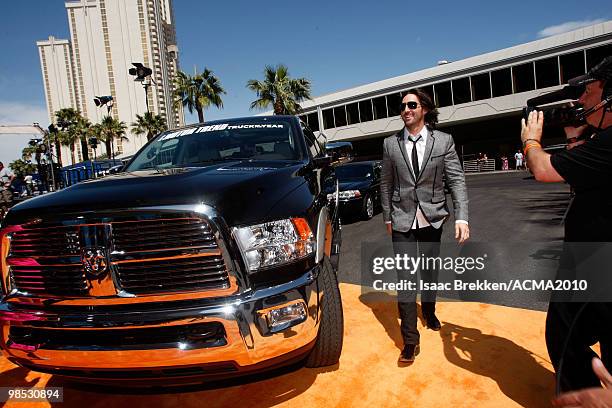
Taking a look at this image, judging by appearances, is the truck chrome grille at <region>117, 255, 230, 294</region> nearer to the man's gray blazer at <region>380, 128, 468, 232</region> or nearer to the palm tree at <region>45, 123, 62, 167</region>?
the man's gray blazer at <region>380, 128, 468, 232</region>

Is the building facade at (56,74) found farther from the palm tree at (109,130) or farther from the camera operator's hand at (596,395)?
the camera operator's hand at (596,395)

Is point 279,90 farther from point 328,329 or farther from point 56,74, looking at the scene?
point 56,74

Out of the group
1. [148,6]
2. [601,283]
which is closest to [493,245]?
[601,283]

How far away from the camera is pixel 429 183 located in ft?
9.50

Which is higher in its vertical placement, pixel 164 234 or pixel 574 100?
pixel 574 100

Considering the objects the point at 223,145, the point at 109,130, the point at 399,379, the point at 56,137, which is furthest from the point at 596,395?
the point at 109,130

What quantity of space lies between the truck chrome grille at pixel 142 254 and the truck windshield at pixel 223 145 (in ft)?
4.20

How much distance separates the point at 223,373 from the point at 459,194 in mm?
2119

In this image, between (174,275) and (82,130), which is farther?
(82,130)

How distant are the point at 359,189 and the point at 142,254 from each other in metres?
7.60

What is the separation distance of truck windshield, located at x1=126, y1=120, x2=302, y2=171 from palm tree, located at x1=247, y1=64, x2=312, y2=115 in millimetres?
21752

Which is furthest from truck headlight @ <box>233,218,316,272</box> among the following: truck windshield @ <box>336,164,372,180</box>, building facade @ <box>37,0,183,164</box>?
building facade @ <box>37,0,183,164</box>

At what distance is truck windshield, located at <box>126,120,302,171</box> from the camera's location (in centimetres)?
323

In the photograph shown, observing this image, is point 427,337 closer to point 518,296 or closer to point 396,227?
point 396,227
